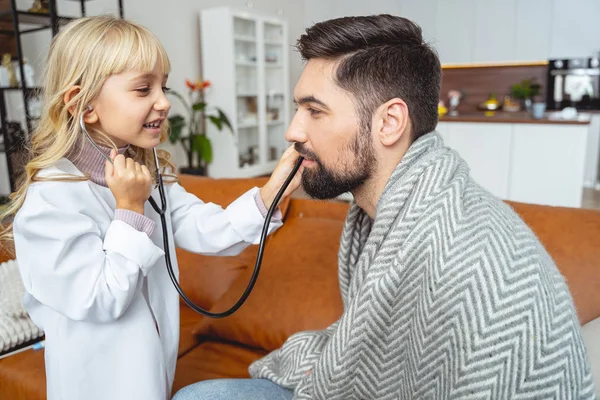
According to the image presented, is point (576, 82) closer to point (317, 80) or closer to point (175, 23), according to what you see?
point (175, 23)

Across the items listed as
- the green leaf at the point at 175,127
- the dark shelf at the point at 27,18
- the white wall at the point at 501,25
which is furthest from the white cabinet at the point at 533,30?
the dark shelf at the point at 27,18

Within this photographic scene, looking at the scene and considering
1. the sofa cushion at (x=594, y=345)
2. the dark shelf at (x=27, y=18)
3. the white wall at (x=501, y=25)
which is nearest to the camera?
the sofa cushion at (x=594, y=345)

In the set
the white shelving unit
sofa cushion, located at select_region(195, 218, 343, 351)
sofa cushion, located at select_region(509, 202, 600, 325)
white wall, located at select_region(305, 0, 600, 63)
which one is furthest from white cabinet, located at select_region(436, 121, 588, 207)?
sofa cushion, located at select_region(195, 218, 343, 351)

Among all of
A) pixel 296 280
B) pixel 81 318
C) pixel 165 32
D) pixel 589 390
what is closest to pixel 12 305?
pixel 81 318

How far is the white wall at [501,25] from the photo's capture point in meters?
6.03

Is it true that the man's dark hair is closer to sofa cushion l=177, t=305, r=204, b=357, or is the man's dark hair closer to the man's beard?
the man's beard

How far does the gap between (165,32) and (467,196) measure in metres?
4.86

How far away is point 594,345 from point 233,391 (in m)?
0.74

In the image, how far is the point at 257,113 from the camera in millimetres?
5957

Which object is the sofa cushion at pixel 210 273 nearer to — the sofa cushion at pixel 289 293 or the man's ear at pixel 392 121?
the sofa cushion at pixel 289 293

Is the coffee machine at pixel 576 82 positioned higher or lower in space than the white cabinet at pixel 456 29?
lower

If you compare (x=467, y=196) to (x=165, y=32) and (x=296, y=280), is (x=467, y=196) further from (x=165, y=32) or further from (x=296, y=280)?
(x=165, y=32)

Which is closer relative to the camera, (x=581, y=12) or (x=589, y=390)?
(x=589, y=390)

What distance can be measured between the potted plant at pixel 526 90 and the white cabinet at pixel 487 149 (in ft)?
7.52
